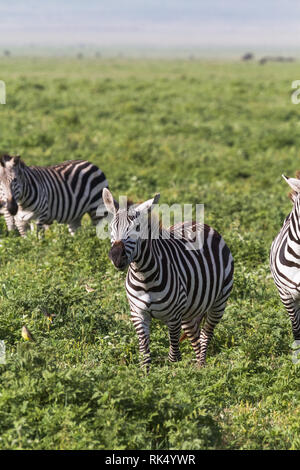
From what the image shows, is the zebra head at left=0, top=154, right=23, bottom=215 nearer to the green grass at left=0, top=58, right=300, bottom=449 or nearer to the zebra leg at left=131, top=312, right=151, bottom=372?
the green grass at left=0, top=58, right=300, bottom=449

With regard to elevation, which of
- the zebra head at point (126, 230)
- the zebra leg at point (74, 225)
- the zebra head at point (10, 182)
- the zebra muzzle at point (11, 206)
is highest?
the zebra head at point (126, 230)

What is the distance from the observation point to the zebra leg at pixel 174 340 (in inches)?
257

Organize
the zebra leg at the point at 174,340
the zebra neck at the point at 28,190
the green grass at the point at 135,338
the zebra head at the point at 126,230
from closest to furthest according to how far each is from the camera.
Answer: the green grass at the point at 135,338
the zebra head at the point at 126,230
the zebra leg at the point at 174,340
the zebra neck at the point at 28,190

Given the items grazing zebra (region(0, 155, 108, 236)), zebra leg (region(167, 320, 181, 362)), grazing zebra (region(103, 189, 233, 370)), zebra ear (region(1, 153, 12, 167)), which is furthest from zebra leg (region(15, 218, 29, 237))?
zebra leg (region(167, 320, 181, 362))

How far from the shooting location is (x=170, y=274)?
255 inches

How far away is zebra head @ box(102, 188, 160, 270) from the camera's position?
224 inches

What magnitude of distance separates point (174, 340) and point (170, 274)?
29.2 inches

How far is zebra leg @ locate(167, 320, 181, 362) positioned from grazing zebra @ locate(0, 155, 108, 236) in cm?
450

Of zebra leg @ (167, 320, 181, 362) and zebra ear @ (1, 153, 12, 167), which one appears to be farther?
zebra ear @ (1, 153, 12, 167)

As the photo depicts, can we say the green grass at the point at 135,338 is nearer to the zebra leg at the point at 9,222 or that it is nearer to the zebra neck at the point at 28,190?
the zebra leg at the point at 9,222

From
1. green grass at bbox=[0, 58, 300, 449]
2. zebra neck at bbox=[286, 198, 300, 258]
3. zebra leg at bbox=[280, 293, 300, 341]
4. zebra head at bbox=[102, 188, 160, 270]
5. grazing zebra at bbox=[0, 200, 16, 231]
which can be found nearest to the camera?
green grass at bbox=[0, 58, 300, 449]

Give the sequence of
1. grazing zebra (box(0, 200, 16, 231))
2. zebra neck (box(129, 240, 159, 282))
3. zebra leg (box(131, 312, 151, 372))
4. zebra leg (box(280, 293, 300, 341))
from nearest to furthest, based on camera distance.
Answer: zebra neck (box(129, 240, 159, 282)) → zebra leg (box(131, 312, 151, 372)) → zebra leg (box(280, 293, 300, 341)) → grazing zebra (box(0, 200, 16, 231))

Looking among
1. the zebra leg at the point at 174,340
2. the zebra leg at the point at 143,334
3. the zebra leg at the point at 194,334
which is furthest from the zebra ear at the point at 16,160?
the zebra leg at the point at 174,340

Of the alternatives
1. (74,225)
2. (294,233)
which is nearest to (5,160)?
(74,225)
